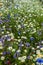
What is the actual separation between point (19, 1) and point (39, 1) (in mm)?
1221

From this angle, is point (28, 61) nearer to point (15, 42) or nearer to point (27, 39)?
point (15, 42)

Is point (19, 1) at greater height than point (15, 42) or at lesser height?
lesser

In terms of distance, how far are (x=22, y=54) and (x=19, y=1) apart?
247 inches

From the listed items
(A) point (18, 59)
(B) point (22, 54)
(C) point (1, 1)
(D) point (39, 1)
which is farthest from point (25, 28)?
(D) point (39, 1)

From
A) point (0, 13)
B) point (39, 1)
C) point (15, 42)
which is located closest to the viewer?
point (15, 42)

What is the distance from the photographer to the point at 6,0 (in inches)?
380

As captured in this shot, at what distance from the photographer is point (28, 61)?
408 centimetres

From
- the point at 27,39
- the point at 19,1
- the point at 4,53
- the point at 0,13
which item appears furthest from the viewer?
the point at 19,1

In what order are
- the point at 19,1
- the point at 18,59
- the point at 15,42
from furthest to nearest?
the point at 19,1, the point at 15,42, the point at 18,59

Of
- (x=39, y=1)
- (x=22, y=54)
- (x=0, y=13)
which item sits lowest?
(x=39, y=1)

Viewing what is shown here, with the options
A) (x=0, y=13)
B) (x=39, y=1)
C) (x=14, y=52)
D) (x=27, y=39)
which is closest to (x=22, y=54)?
(x=14, y=52)

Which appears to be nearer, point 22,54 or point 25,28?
point 22,54

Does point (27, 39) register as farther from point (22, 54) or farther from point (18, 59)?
point (18, 59)

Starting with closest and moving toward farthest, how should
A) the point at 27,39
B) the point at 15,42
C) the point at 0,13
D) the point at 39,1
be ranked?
the point at 15,42, the point at 27,39, the point at 0,13, the point at 39,1
